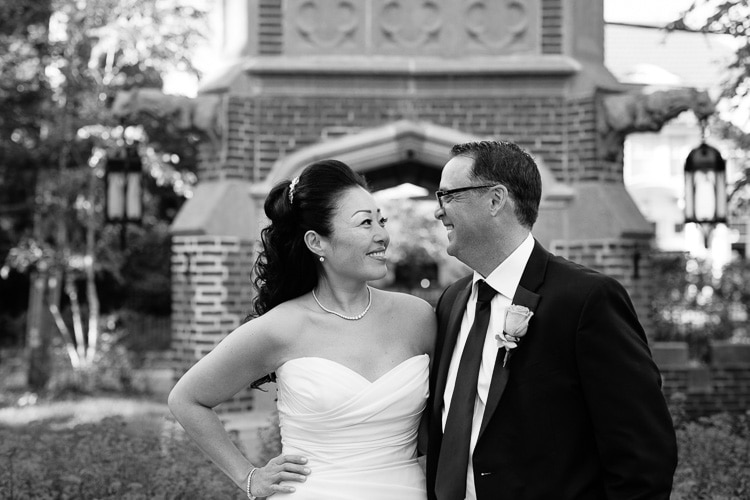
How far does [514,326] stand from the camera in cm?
289

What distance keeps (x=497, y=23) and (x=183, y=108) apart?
9.06 ft

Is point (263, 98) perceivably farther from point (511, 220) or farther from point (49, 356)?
point (49, 356)

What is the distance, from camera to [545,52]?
8.69 m

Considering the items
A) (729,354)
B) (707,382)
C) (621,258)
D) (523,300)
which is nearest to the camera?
(523,300)

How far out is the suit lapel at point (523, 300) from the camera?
2.95 meters

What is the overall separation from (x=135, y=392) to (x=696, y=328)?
9.00m

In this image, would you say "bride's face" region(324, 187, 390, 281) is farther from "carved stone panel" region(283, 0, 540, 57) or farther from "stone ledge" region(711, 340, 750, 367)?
"stone ledge" region(711, 340, 750, 367)

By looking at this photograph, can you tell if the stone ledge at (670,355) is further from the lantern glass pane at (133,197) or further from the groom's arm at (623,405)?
the groom's arm at (623,405)

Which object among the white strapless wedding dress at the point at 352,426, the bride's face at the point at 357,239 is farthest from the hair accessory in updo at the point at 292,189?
the white strapless wedding dress at the point at 352,426

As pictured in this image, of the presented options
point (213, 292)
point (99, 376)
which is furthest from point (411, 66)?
point (99, 376)

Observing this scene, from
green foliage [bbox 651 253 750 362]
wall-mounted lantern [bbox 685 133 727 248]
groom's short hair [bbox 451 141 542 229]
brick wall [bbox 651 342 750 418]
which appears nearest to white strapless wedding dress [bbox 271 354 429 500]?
groom's short hair [bbox 451 141 542 229]

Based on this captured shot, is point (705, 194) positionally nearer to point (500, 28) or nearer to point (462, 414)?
point (500, 28)

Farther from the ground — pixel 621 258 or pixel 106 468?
pixel 621 258

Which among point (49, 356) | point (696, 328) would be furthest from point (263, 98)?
point (696, 328)
